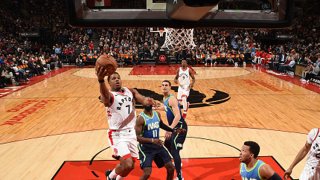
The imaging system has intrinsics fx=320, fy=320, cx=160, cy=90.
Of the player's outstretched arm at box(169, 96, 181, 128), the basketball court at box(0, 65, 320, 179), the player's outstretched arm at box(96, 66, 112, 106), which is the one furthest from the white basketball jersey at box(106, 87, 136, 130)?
the basketball court at box(0, 65, 320, 179)

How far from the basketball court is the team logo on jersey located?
0.04m

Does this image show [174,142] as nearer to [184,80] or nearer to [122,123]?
[122,123]

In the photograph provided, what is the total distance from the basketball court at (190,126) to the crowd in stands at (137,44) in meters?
6.80

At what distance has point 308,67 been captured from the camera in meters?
16.4

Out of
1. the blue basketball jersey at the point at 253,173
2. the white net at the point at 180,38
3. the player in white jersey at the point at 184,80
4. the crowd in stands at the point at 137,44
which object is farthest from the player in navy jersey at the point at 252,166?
the crowd in stands at the point at 137,44

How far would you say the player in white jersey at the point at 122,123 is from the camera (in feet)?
15.1

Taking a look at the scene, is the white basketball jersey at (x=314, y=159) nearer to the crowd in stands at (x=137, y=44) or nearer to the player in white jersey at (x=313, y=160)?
the player in white jersey at (x=313, y=160)

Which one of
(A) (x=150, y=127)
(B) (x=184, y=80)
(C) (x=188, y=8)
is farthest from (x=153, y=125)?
(B) (x=184, y=80)

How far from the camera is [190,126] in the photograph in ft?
28.4

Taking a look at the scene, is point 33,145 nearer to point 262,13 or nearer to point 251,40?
point 262,13

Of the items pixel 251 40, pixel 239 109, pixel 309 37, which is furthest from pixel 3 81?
pixel 309 37

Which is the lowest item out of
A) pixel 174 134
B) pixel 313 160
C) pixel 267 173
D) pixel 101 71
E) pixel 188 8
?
pixel 174 134

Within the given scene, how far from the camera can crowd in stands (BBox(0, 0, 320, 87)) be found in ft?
76.1

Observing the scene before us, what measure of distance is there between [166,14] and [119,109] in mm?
2223
